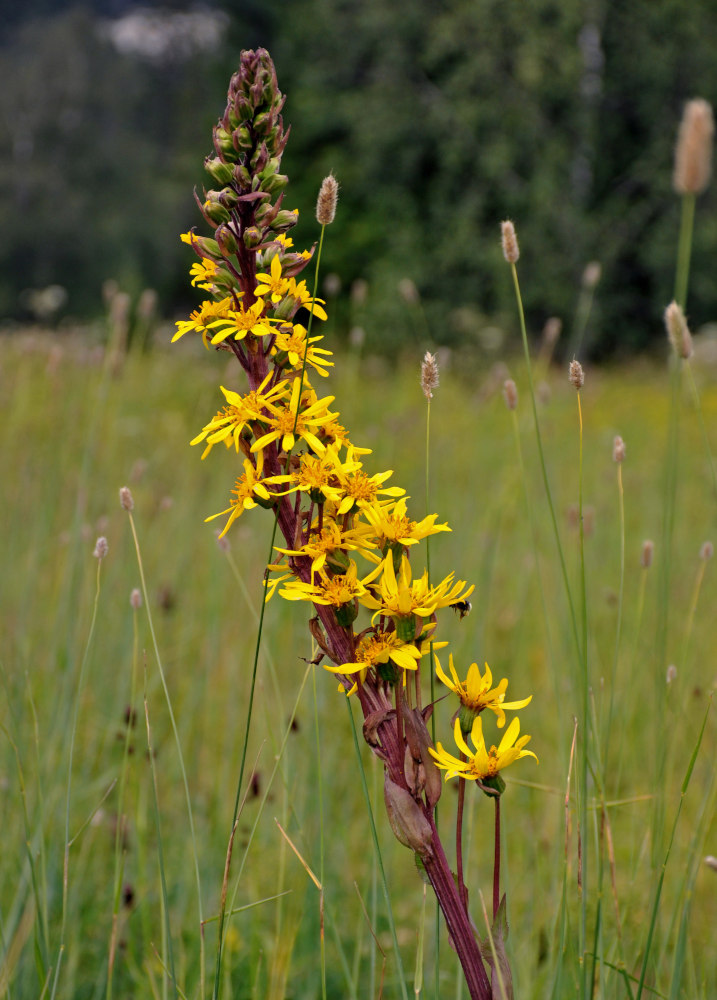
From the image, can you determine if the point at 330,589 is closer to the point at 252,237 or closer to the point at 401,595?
the point at 401,595

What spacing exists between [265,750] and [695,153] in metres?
1.87

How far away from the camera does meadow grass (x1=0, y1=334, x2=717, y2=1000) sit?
136 cm

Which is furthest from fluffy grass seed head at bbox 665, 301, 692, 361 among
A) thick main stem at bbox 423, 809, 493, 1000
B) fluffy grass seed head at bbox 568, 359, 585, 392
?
thick main stem at bbox 423, 809, 493, 1000

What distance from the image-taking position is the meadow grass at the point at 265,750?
1360 millimetres

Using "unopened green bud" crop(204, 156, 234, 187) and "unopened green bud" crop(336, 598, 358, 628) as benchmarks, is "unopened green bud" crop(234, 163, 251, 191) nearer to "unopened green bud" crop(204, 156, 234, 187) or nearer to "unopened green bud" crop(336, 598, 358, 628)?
"unopened green bud" crop(204, 156, 234, 187)

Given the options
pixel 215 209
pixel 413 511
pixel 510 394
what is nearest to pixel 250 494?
pixel 215 209

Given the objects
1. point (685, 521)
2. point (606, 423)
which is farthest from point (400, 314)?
point (685, 521)

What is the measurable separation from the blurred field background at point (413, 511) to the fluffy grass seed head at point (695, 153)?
601 mm

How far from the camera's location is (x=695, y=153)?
89 centimetres

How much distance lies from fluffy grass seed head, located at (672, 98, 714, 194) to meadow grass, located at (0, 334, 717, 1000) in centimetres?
42

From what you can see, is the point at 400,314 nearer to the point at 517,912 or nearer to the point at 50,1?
the point at 517,912

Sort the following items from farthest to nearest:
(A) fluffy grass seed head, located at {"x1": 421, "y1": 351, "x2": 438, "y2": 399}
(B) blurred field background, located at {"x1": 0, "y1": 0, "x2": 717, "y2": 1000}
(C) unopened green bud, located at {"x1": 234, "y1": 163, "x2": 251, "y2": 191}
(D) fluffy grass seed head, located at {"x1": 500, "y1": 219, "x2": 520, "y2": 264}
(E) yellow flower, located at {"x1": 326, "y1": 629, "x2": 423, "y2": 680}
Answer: (B) blurred field background, located at {"x1": 0, "y1": 0, "x2": 717, "y2": 1000}
(D) fluffy grass seed head, located at {"x1": 500, "y1": 219, "x2": 520, "y2": 264}
(A) fluffy grass seed head, located at {"x1": 421, "y1": 351, "x2": 438, "y2": 399}
(C) unopened green bud, located at {"x1": 234, "y1": 163, "x2": 251, "y2": 191}
(E) yellow flower, located at {"x1": 326, "y1": 629, "x2": 423, "y2": 680}

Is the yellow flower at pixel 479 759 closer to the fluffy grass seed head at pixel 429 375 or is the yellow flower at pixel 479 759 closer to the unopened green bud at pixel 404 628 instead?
the unopened green bud at pixel 404 628

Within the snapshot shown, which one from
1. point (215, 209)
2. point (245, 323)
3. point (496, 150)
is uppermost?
point (496, 150)
